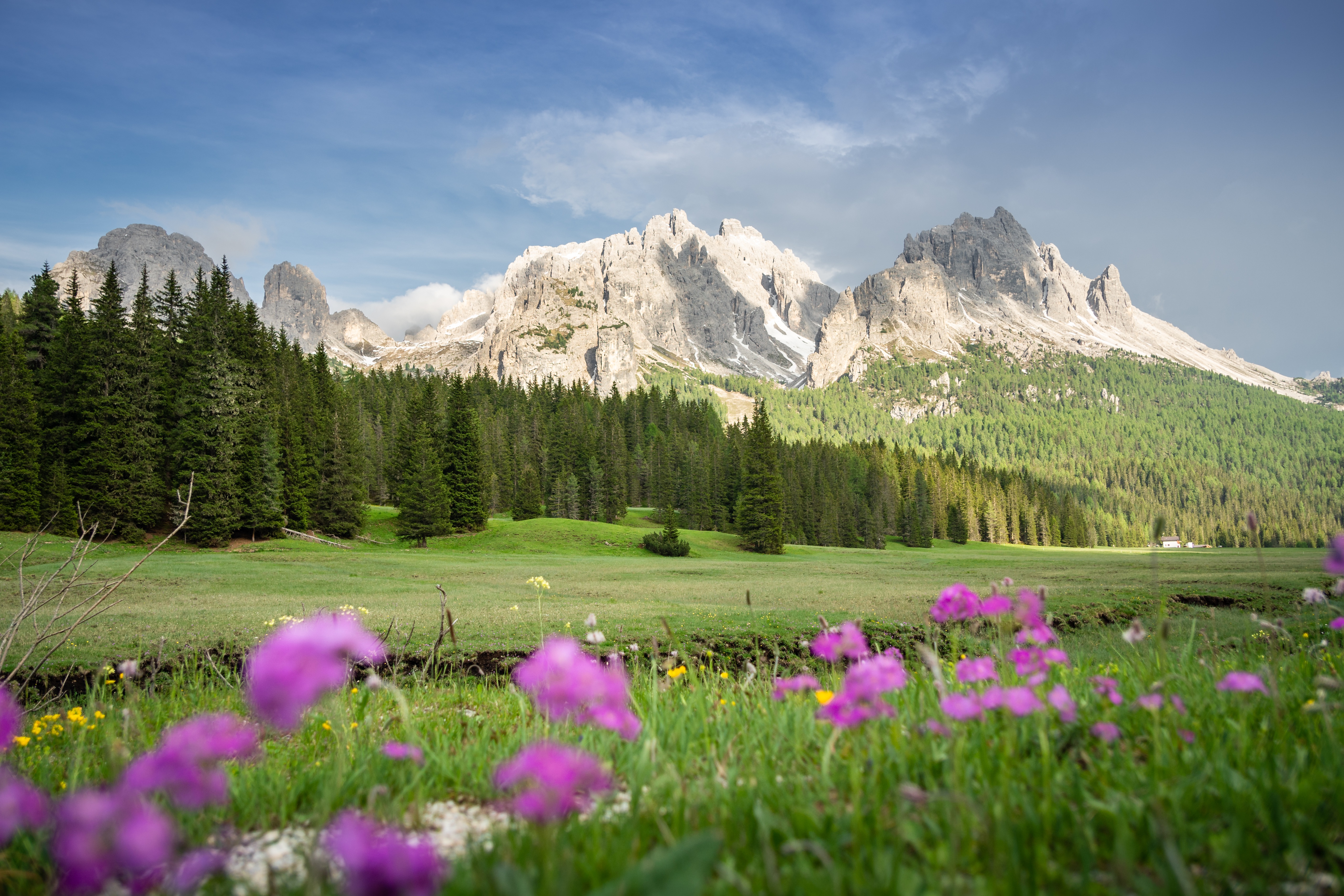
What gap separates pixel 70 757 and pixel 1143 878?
5678 millimetres

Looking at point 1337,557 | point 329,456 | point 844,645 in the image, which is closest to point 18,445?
point 329,456

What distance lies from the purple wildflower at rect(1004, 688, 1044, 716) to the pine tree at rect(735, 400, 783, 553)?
176ft

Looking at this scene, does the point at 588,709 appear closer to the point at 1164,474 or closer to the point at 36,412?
the point at 36,412

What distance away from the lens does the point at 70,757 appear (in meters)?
3.89

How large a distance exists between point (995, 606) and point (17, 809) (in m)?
2.90

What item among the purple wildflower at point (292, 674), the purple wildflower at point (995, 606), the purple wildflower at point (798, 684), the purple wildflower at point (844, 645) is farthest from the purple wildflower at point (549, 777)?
the purple wildflower at point (995, 606)

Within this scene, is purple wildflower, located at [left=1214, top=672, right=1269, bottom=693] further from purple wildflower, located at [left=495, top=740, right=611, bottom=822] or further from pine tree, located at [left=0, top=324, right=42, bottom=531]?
pine tree, located at [left=0, top=324, right=42, bottom=531]

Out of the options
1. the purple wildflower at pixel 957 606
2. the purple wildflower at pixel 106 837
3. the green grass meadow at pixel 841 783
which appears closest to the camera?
the purple wildflower at pixel 106 837

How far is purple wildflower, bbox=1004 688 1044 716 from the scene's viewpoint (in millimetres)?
1957

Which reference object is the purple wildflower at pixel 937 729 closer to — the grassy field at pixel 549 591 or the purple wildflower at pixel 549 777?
the purple wildflower at pixel 549 777

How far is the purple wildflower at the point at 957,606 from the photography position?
2.54 meters

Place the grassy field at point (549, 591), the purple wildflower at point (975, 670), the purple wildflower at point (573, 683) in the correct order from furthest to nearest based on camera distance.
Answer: the grassy field at point (549, 591) → the purple wildflower at point (975, 670) → the purple wildflower at point (573, 683)

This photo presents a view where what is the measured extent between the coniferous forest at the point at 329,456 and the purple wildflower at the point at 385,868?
223 cm

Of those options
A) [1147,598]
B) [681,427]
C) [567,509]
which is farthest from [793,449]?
[1147,598]
